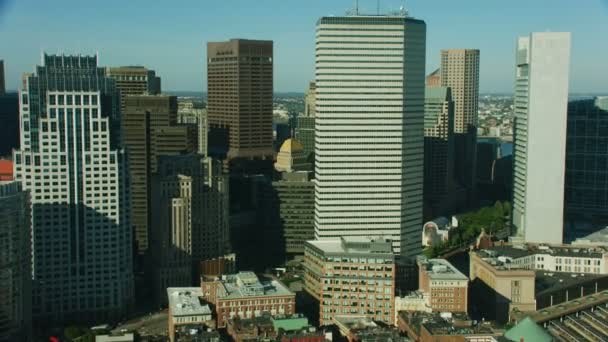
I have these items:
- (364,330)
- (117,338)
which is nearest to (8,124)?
(117,338)

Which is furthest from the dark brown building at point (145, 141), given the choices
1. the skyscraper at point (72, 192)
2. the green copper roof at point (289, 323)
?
the green copper roof at point (289, 323)

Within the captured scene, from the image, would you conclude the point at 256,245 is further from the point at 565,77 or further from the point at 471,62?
the point at 471,62

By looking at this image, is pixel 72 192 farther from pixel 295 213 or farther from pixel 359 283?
pixel 295 213

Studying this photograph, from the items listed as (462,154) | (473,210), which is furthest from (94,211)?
(462,154)

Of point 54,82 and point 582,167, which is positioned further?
point 582,167

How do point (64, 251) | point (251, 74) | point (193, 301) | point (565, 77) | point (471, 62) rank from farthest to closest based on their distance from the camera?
point (471, 62)
point (251, 74)
point (565, 77)
point (64, 251)
point (193, 301)

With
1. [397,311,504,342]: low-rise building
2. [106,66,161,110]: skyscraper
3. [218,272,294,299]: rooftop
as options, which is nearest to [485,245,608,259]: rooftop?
[397,311,504,342]: low-rise building
